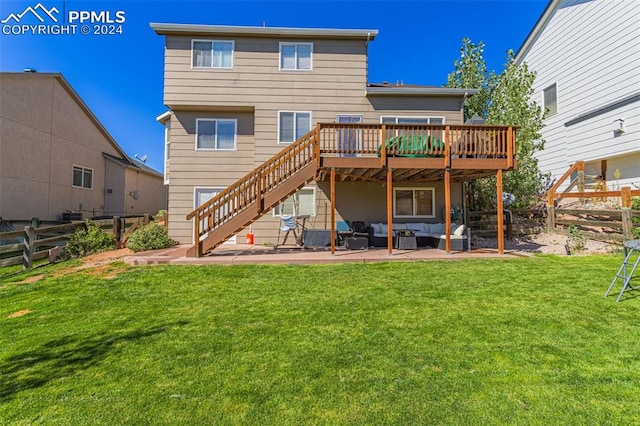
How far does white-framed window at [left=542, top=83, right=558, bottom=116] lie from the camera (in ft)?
41.4

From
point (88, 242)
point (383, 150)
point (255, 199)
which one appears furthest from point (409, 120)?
point (88, 242)

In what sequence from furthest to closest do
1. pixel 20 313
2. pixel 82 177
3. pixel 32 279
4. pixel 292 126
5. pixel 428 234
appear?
pixel 82 177 < pixel 292 126 < pixel 428 234 < pixel 32 279 < pixel 20 313

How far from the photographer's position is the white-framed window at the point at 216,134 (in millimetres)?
10703

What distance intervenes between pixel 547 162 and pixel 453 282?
436 inches

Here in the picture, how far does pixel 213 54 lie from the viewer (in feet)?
34.5

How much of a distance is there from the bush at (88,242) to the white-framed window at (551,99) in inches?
662

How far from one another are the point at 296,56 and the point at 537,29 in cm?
1129

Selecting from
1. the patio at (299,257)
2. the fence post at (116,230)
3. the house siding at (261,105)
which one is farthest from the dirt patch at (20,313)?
the house siding at (261,105)

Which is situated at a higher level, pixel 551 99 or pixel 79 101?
pixel 79 101

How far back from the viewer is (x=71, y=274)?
6.75 m

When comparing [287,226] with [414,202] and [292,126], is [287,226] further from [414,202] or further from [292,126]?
[414,202]

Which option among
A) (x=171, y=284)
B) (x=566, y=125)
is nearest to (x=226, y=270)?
(x=171, y=284)

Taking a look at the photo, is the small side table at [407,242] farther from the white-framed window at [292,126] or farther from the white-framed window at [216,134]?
the white-framed window at [216,134]

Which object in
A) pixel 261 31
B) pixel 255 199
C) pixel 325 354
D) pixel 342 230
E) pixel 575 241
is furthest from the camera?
pixel 261 31
